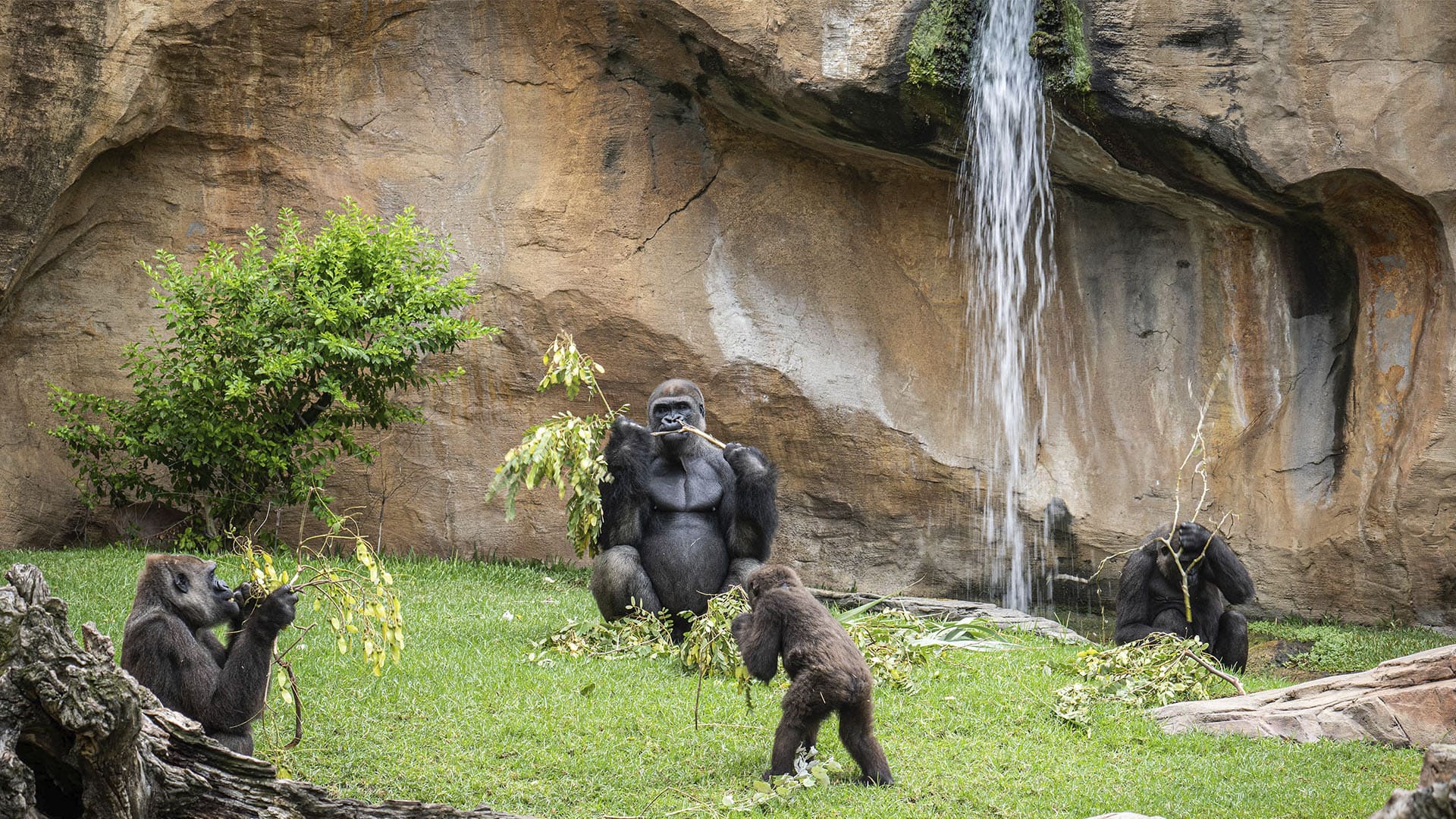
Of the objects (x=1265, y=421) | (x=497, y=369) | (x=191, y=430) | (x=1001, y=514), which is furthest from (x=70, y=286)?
(x=1265, y=421)

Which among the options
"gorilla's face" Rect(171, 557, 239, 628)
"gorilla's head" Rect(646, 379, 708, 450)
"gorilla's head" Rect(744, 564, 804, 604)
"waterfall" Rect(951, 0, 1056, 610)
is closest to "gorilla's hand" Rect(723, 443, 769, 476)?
"gorilla's head" Rect(646, 379, 708, 450)

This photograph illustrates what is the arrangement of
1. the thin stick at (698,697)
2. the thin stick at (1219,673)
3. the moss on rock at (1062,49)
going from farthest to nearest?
the moss on rock at (1062,49) < the thin stick at (1219,673) < the thin stick at (698,697)

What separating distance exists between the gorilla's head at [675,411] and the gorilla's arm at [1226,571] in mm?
3041

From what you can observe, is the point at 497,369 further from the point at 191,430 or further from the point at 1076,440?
the point at 1076,440

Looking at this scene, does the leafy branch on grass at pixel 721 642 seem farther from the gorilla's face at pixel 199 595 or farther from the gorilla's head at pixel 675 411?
the gorilla's face at pixel 199 595

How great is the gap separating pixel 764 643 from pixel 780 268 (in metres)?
7.19

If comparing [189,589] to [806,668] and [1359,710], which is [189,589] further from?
[1359,710]

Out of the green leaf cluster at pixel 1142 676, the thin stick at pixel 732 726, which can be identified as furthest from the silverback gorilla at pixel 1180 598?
the thin stick at pixel 732 726

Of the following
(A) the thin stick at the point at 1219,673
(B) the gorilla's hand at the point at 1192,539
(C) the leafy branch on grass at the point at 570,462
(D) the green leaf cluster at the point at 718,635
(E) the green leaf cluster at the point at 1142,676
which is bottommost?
(E) the green leaf cluster at the point at 1142,676

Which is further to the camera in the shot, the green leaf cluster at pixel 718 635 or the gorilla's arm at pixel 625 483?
the gorilla's arm at pixel 625 483

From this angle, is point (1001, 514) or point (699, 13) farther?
point (1001, 514)

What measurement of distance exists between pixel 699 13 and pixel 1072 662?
19.3 feet

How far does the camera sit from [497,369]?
1146 centimetres

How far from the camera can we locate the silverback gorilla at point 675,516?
24.9 ft
